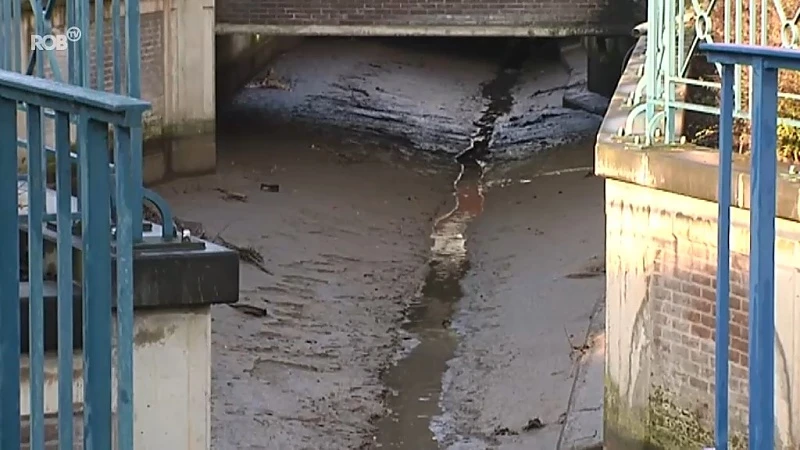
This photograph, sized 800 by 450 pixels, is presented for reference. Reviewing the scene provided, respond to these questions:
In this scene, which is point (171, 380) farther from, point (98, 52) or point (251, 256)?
point (251, 256)

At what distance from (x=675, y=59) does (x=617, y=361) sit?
1.55 meters

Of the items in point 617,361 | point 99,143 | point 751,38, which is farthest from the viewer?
point 617,361

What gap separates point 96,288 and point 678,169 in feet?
13.5

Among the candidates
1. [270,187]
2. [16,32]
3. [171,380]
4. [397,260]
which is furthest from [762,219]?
[270,187]

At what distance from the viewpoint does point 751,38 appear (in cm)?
668

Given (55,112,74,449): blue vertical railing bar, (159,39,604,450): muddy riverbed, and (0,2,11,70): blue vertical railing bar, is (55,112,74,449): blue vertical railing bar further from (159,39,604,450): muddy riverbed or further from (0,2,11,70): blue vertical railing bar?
(159,39,604,450): muddy riverbed

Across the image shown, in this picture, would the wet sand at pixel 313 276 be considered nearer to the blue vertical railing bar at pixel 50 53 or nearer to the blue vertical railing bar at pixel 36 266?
the blue vertical railing bar at pixel 50 53

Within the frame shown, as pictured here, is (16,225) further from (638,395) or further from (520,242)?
(520,242)

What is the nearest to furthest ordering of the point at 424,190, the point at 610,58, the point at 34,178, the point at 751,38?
the point at 34,178
the point at 751,38
the point at 424,190
the point at 610,58

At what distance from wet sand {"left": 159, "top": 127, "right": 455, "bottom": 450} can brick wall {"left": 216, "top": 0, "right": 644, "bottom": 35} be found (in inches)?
68.2

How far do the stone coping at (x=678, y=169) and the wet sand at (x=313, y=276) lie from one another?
3053 millimetres

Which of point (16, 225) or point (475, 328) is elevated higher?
point (16, 225)

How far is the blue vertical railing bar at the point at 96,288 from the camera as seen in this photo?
3203mm

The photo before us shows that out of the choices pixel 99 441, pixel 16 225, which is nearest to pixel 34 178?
pixel 16 225
